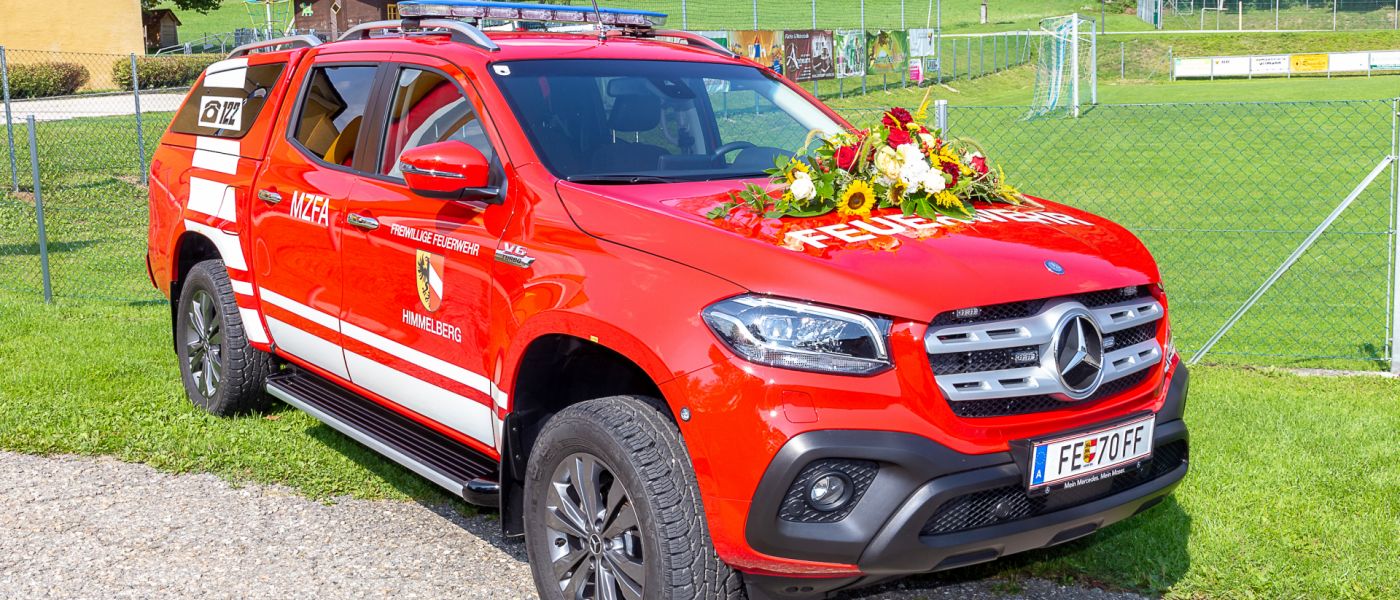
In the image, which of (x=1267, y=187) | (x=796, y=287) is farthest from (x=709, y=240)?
(x=1267, y=187)

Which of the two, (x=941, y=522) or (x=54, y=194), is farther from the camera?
(x=54, y=194)

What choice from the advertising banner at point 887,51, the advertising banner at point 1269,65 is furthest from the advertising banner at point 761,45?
the advertising banner at point 1269,65

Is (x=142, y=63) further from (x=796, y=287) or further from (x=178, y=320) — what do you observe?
(x=796, y=287)

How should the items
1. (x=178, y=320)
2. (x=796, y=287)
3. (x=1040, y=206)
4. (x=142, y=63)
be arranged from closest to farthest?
(x=796, y=287)
(x=1040, y=206)
(x=178, y=320)
(x=142, y=63)

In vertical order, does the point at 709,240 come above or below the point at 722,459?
above

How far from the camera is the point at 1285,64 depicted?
5047cm

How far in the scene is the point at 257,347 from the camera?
596 centimetres

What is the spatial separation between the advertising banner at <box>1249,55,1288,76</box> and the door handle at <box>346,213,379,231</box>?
50.5 m

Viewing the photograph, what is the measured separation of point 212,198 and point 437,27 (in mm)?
1633

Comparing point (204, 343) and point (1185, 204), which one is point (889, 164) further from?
point (1185, 204)

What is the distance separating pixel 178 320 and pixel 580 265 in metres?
3.75

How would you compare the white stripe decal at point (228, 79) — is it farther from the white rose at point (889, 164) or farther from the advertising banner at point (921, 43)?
the advertising banner at point (921, 43)

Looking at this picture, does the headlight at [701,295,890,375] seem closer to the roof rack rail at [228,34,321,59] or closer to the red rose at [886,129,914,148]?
the red rose at [886,129,914,148]

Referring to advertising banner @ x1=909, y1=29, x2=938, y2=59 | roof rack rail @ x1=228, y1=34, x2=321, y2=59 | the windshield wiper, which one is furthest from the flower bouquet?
advertising banner @ x1=909, y1=29, x2=938, y2=59
